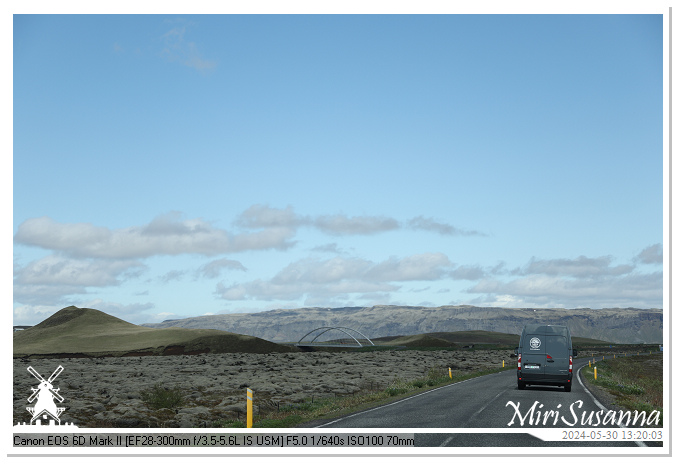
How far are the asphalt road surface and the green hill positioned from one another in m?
88.6

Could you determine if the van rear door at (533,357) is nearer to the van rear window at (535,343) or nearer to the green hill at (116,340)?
the van rear window at (535,343)

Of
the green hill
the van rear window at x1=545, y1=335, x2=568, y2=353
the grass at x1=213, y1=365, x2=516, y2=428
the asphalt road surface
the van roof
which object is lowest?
the green hill

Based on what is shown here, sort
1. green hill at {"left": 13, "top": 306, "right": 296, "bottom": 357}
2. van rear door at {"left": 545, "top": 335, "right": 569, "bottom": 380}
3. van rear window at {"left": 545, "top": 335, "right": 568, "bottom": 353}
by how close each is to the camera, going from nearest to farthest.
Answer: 1. van rear door at {"left": 545, "top": 335, "right": 569, "bottom": 380}
2. van rear window at {"left": 545, "top": 335, "right": 568, "bottom": 353}
3. green hill at {"left": 13, "top": 306, "right": 296, "bottom": 357}

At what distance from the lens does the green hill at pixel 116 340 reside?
110312 millimetres

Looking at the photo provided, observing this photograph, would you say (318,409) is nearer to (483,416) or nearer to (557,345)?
(483,416)

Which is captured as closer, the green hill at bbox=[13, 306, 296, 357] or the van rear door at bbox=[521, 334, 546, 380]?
the van rear door at bbox=[521, 334, 546, 380]

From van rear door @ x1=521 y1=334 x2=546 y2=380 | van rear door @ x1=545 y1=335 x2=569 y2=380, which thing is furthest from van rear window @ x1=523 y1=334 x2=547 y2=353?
van rear door @ x1=545 y1=335 x2=569 y2=380

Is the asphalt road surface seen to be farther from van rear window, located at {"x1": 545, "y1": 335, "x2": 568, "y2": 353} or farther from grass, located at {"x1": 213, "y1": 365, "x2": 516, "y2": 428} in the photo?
van rear window, located at {"x1": 545, "y1": 335, "x2": 568, "y2": 353}

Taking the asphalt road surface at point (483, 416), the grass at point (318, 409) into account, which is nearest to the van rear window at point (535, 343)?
the asphalt road surface at point (483, 416)

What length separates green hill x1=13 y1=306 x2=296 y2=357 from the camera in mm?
110312

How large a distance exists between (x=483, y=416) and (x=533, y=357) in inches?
432

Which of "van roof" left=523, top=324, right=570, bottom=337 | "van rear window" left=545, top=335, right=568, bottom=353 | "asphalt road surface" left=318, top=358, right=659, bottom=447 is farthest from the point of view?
"van roof" left=523, top=324, right=570, bottom=337
